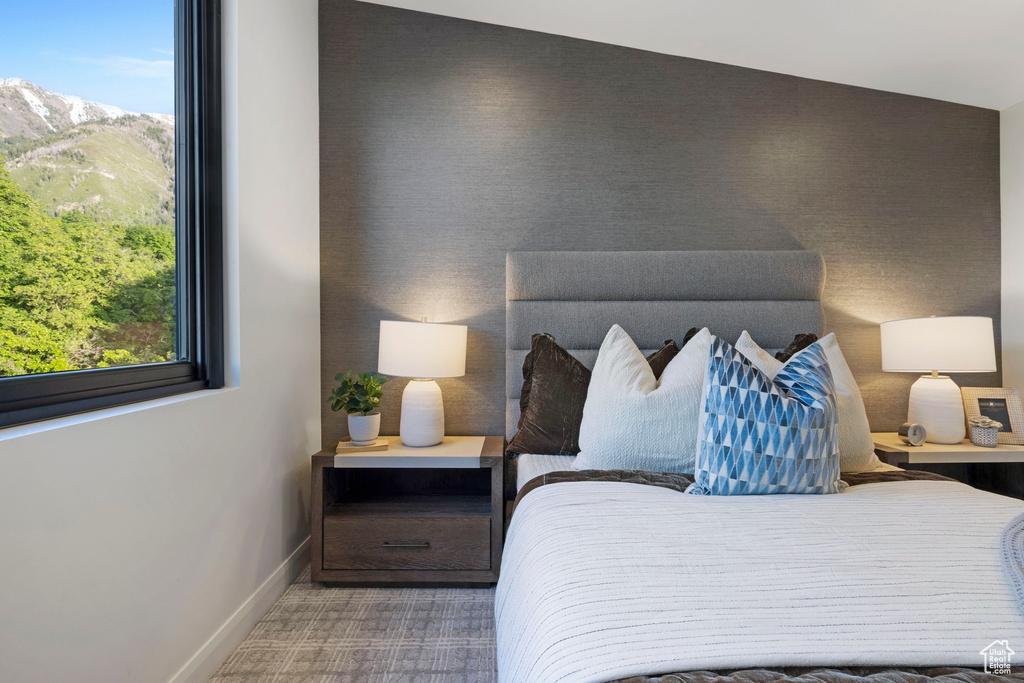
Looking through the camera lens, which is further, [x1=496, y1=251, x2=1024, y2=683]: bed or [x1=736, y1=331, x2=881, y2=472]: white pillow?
[x1=736, y1=331, x2=881, y2=472]: white pillow

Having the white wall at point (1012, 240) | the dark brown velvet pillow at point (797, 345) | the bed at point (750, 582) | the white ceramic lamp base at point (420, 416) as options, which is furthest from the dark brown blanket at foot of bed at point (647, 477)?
the white wall at point (1012, 240)

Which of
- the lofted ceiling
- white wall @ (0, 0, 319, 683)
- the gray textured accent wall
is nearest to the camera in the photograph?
white wall @ (0, 0, 319, 683)

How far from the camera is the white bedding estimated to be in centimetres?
83

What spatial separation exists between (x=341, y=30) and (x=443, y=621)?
2.61 metres

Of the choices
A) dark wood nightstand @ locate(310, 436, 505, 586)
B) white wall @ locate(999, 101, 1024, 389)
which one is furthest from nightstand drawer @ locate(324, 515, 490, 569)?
white wall @ locate(999, 101, 1024, 389)

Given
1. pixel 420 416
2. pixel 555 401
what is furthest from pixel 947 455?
pixel 420 416

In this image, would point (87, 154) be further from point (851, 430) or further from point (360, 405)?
point (851, 430)

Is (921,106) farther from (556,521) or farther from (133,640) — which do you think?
(133,640)

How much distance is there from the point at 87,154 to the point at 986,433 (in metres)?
3.30

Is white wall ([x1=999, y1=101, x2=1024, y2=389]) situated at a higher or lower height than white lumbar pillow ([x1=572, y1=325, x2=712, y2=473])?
higher

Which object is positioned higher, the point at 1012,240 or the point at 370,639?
the point at 1012,240

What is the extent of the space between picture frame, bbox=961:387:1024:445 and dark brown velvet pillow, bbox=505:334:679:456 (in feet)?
4.57

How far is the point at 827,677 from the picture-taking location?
78cm

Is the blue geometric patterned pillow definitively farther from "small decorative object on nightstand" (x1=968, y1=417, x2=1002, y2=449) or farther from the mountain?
the mountain
